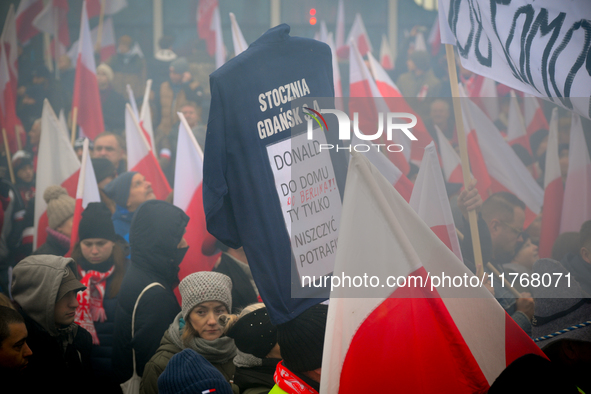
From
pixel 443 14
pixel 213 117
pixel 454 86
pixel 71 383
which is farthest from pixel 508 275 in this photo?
pixel 71 383

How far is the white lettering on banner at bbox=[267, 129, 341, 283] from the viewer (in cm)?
188

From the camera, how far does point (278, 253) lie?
185cm

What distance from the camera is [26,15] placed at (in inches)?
273

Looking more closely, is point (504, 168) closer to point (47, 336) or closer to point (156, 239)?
point (156, 239)

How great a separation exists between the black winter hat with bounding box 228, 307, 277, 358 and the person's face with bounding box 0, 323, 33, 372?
0.80m

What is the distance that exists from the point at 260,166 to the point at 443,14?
1.28m

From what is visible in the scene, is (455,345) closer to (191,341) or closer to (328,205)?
(328,205)

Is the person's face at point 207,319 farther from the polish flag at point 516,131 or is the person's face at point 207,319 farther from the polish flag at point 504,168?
the polish flag at point 516,131

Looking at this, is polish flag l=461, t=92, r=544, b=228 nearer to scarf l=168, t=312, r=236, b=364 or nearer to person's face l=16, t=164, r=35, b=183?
scarf l=168, t=312, r=236, b=364

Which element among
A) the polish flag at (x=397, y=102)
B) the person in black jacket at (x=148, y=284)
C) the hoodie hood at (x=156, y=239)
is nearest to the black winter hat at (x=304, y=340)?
the person in black jacket at (x=148, y=284)

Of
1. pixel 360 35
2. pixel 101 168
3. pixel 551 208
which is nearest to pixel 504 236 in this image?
pixel 551 208

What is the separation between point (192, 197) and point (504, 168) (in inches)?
91.9

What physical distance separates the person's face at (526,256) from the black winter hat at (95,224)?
9.07 ft

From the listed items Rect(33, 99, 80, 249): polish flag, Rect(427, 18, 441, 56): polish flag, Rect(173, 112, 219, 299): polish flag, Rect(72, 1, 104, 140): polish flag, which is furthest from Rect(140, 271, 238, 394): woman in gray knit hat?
Rect(427, 18, 441, 56): polish flag
